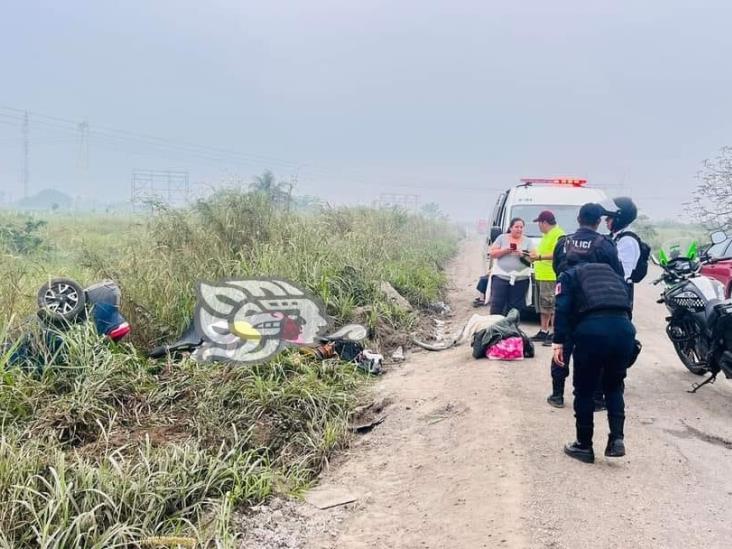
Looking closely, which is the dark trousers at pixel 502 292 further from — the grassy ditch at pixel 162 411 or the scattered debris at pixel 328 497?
the scattered debris at pixel 328 497

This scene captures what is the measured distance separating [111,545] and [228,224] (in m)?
6.13

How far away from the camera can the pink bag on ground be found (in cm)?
672

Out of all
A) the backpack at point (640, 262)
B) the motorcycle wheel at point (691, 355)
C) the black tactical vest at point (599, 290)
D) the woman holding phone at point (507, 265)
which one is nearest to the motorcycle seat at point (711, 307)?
the motorcycle wheel at point (691, 355)

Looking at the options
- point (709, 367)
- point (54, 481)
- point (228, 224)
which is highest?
point (228, 224)

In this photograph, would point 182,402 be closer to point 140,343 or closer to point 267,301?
point 140,343

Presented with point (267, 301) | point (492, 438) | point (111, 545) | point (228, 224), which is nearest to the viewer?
point (111, 545)

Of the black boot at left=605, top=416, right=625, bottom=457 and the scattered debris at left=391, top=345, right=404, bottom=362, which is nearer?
the black boot at left=605, top=416, right=625, bottom=457

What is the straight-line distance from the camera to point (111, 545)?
125 inches

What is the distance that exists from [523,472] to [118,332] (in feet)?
11.9

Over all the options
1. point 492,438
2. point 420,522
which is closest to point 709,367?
point 492,438

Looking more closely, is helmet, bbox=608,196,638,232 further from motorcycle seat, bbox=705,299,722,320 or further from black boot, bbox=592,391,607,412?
black boot, bbox=592,391,607,412

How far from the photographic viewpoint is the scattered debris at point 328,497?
4.00 metres

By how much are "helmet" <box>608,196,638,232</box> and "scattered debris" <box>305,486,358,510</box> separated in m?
3.53

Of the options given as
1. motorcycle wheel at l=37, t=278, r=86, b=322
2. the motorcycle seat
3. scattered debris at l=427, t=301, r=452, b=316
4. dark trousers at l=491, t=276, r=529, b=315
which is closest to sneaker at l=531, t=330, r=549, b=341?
dark trousers at l=491, t=276, r=529, b=315
